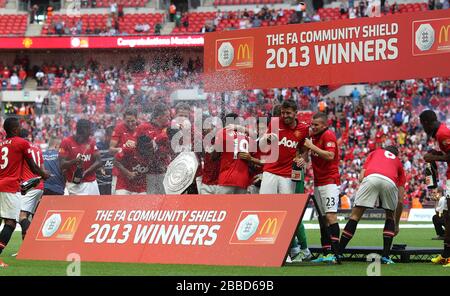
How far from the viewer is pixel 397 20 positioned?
15109 millimetres

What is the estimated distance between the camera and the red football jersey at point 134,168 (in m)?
14.9

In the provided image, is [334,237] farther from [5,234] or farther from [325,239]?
[5,234]

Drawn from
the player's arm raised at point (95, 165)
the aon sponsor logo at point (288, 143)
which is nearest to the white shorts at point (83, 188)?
the player's arm raised at point (95, 165)

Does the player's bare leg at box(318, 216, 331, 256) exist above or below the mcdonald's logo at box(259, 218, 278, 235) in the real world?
below

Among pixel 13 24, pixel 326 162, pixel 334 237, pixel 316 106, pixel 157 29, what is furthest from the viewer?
pixel 13 24

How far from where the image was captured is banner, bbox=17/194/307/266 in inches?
455

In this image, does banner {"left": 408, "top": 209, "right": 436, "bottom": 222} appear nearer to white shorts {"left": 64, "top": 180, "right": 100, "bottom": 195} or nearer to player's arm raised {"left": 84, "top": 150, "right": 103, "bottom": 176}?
white shorts {"left": 64, "top": 180, "right": 100, "bottom": 195}

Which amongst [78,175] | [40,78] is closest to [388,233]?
[78,175]

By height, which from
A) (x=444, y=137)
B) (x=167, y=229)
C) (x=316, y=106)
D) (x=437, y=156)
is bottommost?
(x=316, y=106)

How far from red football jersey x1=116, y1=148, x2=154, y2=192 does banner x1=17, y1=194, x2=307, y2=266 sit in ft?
→ 5.68

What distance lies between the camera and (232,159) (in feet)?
44.7

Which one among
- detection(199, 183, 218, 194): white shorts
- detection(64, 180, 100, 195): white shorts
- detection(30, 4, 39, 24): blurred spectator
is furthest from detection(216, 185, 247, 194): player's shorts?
detection(30, 4, 39, 24): blurred spectator

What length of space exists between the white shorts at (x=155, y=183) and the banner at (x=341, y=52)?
218 cm

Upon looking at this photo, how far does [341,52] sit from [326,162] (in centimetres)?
286
